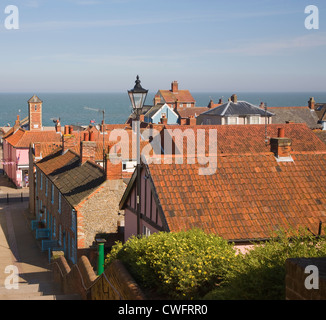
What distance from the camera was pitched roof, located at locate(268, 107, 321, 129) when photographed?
66.5 metres

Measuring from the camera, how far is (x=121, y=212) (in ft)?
85.1

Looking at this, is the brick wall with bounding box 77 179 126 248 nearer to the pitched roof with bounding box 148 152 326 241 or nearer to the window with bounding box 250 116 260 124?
the pitched roof with bounding box 148 152 326 241

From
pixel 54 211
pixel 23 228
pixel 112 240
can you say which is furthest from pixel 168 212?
pixel 23 228

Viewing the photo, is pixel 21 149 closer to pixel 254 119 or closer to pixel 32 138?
pixel 32 138

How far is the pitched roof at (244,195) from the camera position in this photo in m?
14.9

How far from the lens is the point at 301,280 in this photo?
20.6 feet

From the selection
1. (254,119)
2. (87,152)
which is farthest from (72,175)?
(254,119)

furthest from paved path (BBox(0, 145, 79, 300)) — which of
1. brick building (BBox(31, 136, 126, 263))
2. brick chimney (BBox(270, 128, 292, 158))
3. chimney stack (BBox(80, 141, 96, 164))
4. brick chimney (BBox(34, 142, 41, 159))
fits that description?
brick chimney (BBox(270, 128, 292, 158))

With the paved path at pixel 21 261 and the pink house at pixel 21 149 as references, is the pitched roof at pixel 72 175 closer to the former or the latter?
the paved path at pixel 21 261

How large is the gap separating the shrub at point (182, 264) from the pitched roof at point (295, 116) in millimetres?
57979

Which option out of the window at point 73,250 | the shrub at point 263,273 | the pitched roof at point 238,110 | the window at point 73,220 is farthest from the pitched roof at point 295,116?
the shrub at point 263,273
